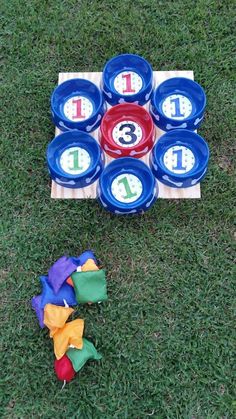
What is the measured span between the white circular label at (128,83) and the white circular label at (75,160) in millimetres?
314

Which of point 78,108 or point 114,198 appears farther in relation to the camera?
point 78,108

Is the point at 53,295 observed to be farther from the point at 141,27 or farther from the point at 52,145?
the point at 141,27

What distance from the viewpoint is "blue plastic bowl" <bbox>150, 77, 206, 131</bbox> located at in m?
2.21

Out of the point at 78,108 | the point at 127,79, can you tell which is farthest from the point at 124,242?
the point at 127,79

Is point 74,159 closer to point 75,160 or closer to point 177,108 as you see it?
point 75,160

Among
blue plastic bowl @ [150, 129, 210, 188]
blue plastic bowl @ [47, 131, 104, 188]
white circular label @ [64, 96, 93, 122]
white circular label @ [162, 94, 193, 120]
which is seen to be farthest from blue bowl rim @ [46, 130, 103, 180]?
white circular label @ [162, 94, 193, 120]

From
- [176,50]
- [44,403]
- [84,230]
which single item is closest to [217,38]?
[176,50]

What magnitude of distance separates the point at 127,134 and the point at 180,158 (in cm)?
24

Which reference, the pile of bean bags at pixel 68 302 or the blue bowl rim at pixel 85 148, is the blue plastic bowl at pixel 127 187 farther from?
the pile of bean bags at pixel 68 302

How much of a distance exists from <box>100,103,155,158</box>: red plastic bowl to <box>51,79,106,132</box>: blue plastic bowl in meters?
0.05

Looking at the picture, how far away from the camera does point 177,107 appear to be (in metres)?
2.31

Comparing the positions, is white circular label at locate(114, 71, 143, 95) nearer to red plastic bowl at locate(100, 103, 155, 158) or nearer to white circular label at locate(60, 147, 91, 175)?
red plastic bowl at locate(100, 103, 155, 158)

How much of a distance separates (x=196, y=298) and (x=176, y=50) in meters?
1.13

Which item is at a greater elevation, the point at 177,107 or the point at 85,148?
the point at 177,107
